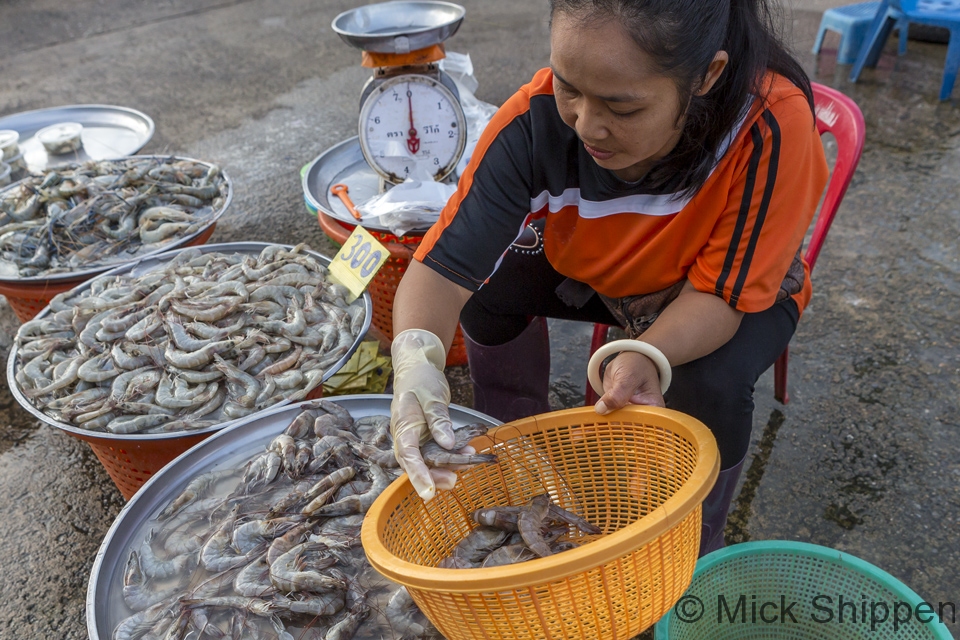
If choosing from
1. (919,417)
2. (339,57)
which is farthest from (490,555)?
(339,57)

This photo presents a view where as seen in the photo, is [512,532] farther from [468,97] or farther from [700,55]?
[468,97]

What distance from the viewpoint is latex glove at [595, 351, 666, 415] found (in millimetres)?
1504

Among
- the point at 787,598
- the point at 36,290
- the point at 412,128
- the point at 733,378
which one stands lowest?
the point at 787,598

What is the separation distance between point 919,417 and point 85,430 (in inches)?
119

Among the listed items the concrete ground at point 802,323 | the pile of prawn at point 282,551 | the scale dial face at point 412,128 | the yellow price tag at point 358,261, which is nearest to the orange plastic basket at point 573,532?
the pile of prawn at point 282,551

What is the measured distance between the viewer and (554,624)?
46.6 inches

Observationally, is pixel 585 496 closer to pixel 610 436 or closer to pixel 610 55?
pixel 610 436

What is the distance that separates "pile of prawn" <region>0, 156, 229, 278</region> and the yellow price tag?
2.90 ft

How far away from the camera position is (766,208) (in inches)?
64.5

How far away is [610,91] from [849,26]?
5647 mm

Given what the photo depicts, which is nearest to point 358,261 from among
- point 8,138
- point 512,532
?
point 512,532

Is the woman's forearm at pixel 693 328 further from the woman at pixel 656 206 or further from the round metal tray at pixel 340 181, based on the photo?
the round metal tray at pixel 340 181

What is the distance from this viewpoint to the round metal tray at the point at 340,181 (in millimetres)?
2869

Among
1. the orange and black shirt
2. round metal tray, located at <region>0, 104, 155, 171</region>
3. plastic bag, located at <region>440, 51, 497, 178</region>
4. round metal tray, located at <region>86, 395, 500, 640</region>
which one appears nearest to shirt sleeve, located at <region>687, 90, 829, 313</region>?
the orange and black shirt
